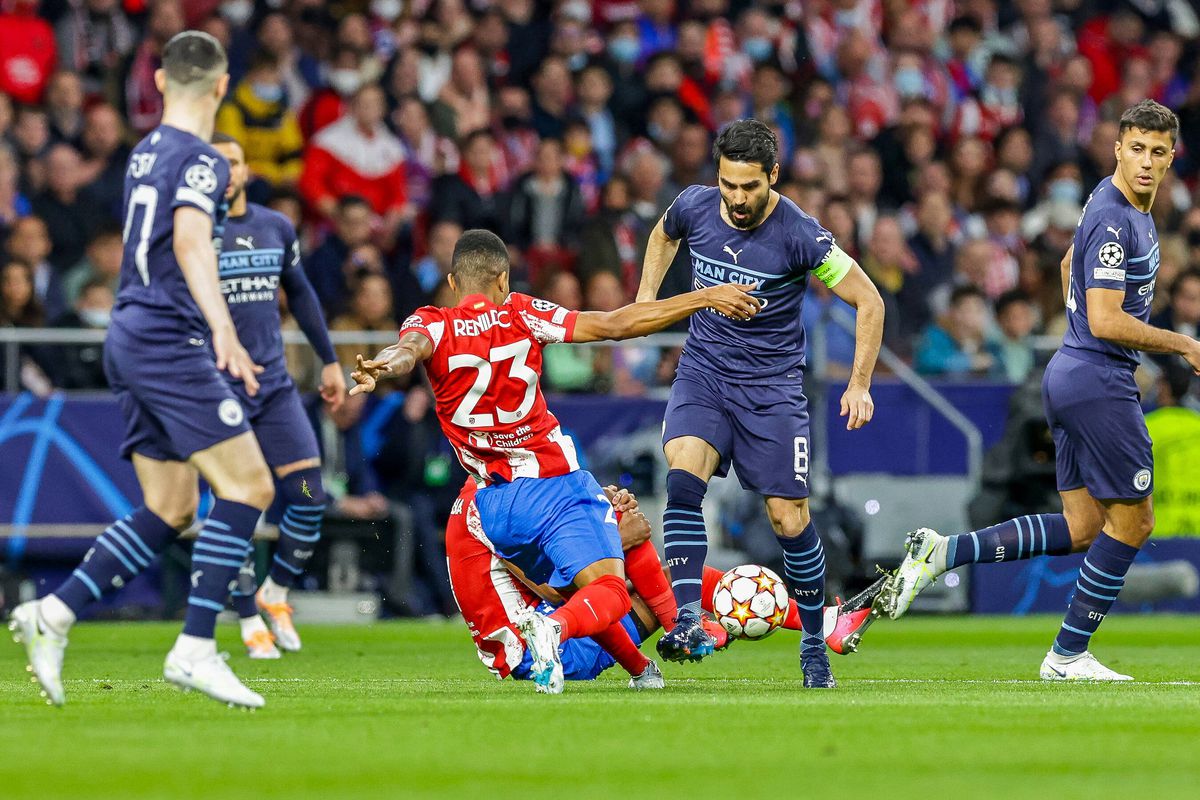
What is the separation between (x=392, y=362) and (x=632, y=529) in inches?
66.2

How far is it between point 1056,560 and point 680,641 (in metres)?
7.99

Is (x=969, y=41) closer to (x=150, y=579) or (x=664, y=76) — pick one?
(x=664, y=76)

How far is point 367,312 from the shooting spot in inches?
571

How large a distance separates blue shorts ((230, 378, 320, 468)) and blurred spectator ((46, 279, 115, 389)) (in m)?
3.65

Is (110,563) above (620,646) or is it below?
above

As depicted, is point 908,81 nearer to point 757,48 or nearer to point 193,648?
point 757,48

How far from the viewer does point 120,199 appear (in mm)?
15336

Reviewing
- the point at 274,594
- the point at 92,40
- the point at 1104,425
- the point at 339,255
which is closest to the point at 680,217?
the point at 1104,425

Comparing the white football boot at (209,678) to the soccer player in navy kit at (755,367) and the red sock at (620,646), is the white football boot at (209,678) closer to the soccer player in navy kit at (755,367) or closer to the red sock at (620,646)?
the red sock at (620,646)

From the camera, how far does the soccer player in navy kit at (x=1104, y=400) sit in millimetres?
8625

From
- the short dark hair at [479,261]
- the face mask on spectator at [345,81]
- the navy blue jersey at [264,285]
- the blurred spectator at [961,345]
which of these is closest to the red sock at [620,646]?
the short dark hair at [479,261]

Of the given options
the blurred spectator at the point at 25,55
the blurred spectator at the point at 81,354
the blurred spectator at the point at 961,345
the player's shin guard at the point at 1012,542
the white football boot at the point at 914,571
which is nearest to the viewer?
the white football boot at the point at 914,571

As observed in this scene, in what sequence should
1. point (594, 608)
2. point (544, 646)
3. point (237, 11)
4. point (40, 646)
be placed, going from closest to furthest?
1. point (40, 646)
2. point (544, 646)
3. point (594, 608)
4. point (237, 11)

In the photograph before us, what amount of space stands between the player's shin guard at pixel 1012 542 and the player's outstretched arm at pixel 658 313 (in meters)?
2.05
